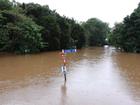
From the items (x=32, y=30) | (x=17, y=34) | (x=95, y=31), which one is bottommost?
(x=17, y=34)

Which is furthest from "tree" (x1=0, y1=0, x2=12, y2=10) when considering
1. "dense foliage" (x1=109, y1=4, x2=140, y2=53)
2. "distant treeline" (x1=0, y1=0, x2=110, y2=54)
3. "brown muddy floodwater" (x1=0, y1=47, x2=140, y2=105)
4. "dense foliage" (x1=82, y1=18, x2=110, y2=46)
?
"dense foliage" (x1=82, y1=18, x2=110, y2=46)

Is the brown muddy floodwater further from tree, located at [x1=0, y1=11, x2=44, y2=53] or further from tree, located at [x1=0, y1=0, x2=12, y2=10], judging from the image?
→ tree, located at [x1=0, y1=0, x2=12, y2=10]

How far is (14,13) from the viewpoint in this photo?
34.4 meters

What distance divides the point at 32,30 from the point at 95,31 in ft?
152

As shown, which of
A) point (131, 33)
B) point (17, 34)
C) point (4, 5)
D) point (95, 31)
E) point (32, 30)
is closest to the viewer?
point (17, 34)

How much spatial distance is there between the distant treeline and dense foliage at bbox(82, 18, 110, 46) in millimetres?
18571

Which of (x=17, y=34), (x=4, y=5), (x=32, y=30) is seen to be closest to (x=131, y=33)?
(x=32, y=30)

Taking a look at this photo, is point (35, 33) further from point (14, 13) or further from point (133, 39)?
point (133, 39)

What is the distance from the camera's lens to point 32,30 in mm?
34938

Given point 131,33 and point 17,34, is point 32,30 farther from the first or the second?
point 131,33

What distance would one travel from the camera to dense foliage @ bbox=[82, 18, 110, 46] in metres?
78.8

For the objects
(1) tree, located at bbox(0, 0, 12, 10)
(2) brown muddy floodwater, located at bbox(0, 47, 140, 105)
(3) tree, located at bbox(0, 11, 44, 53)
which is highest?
(1) tree, located at bbox(0, 0, 12, 10)

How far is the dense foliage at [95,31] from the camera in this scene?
78781mm

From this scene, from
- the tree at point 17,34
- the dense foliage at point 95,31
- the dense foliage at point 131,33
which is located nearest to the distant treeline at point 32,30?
the tree at point 17,34
